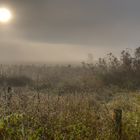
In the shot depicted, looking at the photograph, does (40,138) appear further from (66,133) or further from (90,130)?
(90,130)

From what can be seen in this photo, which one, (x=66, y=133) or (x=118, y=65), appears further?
(x=118, y=65)

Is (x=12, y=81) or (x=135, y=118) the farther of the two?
(x=12, y=81)

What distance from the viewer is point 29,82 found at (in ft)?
81.5

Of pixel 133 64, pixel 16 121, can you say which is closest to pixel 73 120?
pixel 16 121

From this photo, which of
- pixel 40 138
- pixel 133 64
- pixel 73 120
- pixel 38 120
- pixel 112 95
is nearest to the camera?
pixel 40 138

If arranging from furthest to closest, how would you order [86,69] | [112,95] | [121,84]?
[86,69] < [121,84] < [112,95]

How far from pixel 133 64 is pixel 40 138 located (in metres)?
17.8

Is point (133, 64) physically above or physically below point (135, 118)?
above

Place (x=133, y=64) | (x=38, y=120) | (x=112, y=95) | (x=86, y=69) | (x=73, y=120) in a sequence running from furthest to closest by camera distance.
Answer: (x=86, y=69) → (x=133, y=64) → (x=112, y=95) → (x=73, y=120) → (x=38, y=120)

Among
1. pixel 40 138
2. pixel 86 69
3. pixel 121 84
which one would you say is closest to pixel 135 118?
pixel 40 138

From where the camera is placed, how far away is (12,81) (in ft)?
81.6

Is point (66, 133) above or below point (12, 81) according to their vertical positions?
below

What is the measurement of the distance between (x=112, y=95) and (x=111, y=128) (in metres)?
9.31

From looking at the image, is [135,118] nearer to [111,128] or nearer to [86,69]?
[111,128]
